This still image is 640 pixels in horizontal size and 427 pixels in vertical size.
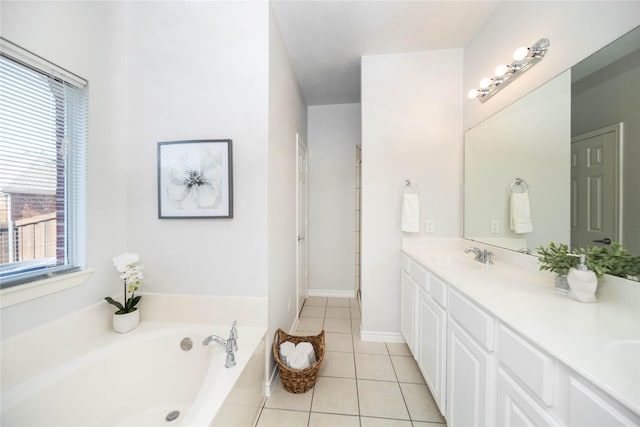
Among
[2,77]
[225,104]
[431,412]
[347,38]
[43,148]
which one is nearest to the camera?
[2,77]

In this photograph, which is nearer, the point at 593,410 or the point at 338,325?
the point at 593,410

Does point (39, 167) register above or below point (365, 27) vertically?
below

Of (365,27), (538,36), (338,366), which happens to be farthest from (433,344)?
(365,27)

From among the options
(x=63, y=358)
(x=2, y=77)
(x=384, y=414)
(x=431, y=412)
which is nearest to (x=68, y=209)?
(x=2, y=77)

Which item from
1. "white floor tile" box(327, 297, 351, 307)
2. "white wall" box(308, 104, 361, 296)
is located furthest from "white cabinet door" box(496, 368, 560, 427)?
"white wall" box(308, 104, 361, 296)

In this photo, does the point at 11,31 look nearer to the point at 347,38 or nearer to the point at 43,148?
the point at 43,148

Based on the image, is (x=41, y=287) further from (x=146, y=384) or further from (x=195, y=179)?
(x=195, y=179)

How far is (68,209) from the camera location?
133cm

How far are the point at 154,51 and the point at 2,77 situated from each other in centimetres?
83

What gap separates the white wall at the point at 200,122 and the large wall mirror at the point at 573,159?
163 cm

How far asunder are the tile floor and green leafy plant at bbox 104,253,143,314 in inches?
42.9

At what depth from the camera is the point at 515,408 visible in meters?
0.77

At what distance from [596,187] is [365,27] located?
1802mm

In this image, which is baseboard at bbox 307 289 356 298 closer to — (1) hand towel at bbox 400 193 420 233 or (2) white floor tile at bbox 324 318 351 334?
(2) white floor tile at bbox 324 318 351 334
